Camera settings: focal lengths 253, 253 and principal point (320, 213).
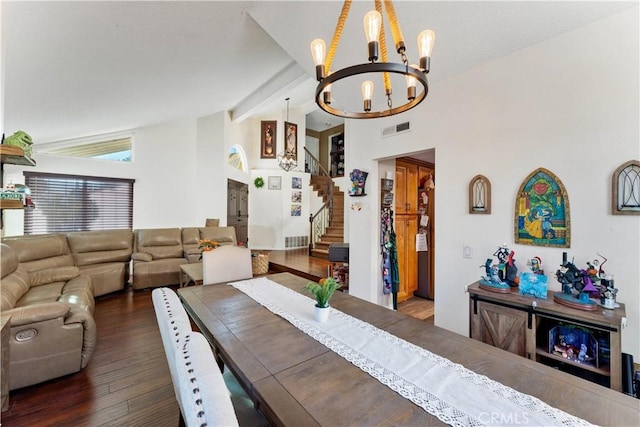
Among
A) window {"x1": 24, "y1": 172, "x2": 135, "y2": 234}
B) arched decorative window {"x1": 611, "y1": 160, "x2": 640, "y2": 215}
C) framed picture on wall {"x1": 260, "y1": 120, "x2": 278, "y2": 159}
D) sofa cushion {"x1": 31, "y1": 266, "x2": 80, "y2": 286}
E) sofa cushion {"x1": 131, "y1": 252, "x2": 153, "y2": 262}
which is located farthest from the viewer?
framed picture on wall {"x1": 260, "y1": 120, "x2": 278, "y2": 159}

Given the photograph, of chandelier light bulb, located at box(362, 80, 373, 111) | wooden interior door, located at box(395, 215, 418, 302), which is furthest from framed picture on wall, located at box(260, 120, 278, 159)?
chandelier light bulb, located at box(362, 80, 373, 111)

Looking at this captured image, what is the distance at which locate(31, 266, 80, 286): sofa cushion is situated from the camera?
123 inches

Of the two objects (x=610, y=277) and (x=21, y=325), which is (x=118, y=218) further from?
(x=610, y=277)

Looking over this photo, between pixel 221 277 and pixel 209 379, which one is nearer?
pixel 209 379

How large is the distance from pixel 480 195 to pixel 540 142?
59 cm

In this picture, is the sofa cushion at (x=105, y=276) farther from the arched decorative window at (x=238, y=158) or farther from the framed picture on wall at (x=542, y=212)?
the framed picture on wall at (x=542, y=212)

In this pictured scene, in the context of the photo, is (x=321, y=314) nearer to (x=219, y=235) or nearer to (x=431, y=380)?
(x=431, y=380)

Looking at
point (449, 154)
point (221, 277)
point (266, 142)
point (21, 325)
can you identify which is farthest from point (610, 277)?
point (266, 142)

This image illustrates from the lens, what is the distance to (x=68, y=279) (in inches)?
132

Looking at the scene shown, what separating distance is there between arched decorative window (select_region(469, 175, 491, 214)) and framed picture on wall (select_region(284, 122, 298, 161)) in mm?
6289

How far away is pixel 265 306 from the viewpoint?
1707mm

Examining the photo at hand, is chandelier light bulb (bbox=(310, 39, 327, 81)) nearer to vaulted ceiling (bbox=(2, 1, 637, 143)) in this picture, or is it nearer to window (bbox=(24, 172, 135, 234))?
vaulted ceiling (bbox=(2, 1, 637, 143))

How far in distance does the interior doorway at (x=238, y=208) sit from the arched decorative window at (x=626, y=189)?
20.6ft

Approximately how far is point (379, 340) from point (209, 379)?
0.88 m
